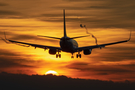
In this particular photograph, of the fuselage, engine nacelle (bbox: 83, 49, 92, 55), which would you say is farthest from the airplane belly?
engine nacelle (bbox: 83, 49, 92, 55)

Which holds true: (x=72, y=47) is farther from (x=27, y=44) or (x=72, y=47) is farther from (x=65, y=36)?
(x=27, y=44)

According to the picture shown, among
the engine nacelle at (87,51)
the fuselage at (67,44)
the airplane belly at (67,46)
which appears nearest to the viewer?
the fuselage at (67,44)

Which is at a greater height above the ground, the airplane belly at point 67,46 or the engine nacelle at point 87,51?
the airplane belly at point 67,46

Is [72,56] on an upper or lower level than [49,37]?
lower

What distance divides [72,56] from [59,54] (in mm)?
4448

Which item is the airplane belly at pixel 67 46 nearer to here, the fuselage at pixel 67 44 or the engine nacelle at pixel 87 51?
the fuselage at pixel 67 44

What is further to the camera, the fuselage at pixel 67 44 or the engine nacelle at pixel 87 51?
the engine nacelle at pixel 87 51

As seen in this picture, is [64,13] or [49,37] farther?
[64,13]

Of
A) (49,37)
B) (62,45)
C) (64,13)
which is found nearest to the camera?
(49,37)

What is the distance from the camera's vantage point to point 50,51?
310 ft

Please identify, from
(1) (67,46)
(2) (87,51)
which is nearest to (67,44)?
(1) (67,46)

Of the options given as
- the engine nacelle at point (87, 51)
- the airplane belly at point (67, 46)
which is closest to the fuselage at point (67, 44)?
the airplane belly at point (67, 46)

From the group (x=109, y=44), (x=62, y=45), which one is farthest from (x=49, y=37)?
(x=109, y=44)

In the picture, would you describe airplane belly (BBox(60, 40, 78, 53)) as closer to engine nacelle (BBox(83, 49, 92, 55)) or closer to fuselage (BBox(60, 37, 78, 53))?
fuselage (BBox(60, 37, 78, 53))
